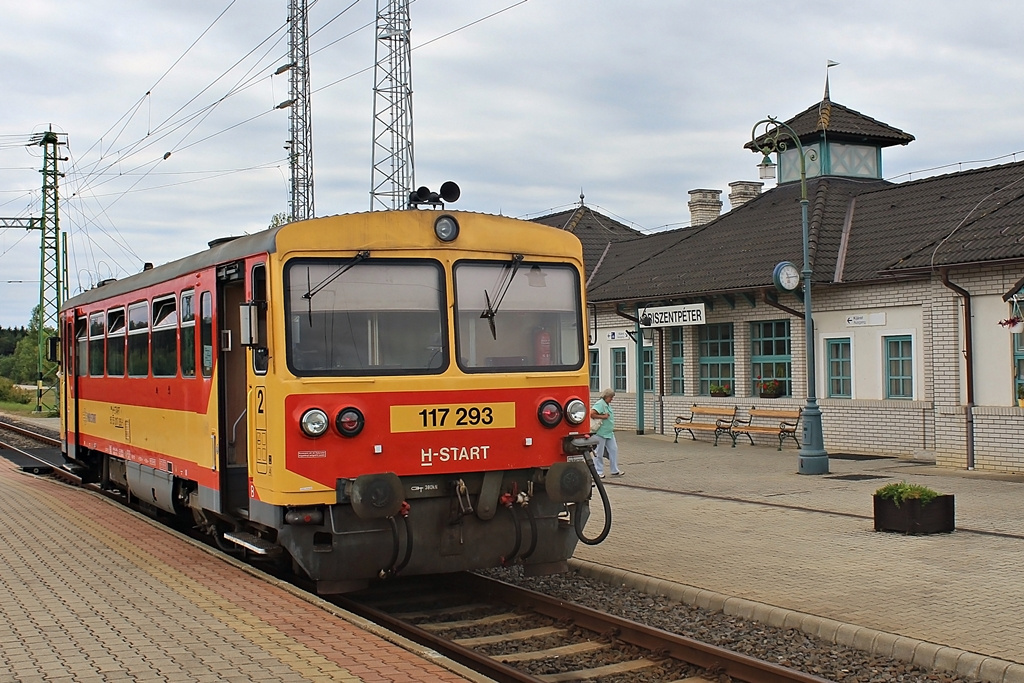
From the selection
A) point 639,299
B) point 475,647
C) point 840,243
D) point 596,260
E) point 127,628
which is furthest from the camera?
point 596,260

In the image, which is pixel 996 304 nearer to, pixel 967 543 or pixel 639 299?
pixel 967 543

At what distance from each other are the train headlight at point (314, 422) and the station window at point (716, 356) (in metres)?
17.0

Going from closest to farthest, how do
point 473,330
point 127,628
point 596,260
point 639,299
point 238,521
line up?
point 127,628 → point 473,330 → point 238,521 → point 639,299 → point 596,260

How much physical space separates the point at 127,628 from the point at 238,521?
2.17 meters

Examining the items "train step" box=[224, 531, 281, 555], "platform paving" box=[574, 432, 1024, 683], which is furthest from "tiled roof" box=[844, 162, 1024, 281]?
"train step" box=[224, 531, 281, 555]

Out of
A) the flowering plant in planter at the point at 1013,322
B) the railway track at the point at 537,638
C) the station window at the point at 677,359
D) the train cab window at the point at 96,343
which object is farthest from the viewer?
the station window at the point at 677,359

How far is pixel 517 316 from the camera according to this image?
348 inches

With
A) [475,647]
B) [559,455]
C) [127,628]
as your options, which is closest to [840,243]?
[559,455]

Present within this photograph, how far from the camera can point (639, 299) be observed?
25.8 m

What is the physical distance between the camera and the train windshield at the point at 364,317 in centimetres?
819

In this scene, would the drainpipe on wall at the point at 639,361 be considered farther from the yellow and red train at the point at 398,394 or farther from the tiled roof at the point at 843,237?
the yellow and red train at the point at 398,394

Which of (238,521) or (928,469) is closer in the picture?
(238,521)

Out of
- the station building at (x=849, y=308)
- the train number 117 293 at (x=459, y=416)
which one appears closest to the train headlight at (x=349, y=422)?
the train number 117 293 at (x=459, y=416)

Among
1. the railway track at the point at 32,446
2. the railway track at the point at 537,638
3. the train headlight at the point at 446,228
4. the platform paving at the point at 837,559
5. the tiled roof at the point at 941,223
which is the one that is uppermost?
the tiled roof at the point at 941,223
